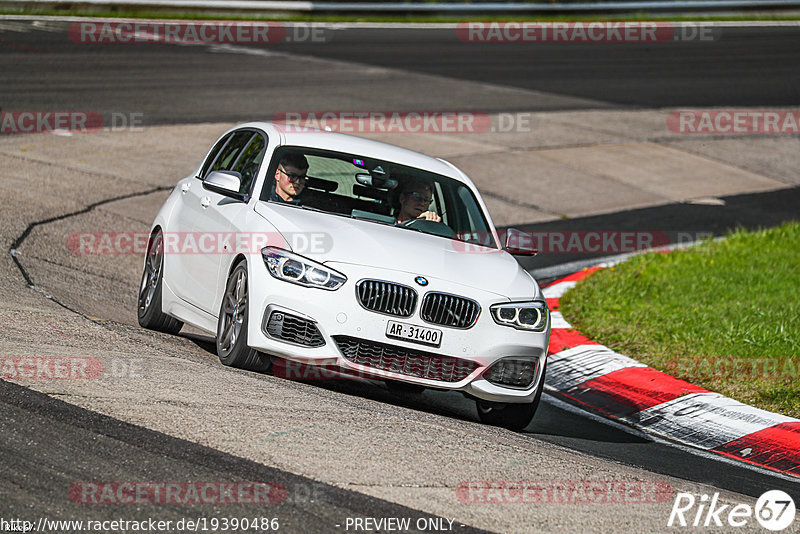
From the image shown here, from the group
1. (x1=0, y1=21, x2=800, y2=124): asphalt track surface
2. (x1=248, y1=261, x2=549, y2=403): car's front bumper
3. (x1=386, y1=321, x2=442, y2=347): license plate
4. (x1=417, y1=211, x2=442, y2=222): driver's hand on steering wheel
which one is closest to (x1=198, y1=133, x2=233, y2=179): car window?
(x1=417, y1=211, x2=442, y2=222): driver's hand on steering wheel

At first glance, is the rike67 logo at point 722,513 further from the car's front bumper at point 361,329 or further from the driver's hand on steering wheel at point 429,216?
the driver's hand on steering wheel at point 429,216

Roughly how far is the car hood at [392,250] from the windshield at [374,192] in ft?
0.80

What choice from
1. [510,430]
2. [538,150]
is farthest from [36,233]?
[538,150]

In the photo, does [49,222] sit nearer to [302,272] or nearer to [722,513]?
[302,272]

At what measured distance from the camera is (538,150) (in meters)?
18.7

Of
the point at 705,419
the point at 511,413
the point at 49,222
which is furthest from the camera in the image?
the point at 49,222

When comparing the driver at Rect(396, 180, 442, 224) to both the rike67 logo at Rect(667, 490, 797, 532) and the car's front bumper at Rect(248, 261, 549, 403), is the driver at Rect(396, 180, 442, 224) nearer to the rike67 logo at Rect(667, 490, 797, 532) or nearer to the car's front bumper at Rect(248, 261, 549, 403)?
the car's front bumper at Rect(248, 261, 549, 403)

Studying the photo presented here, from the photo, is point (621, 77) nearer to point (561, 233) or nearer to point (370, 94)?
point (370, 94)

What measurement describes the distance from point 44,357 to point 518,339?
2.78m

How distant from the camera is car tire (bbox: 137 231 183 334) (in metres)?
8.73

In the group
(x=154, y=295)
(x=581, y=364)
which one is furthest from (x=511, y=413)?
(x=154, y=295)

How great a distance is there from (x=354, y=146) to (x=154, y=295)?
1845mm

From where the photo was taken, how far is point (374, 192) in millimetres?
8359

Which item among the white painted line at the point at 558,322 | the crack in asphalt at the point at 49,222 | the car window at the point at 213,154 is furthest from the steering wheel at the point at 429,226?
the white painted line at the point at 558,322
